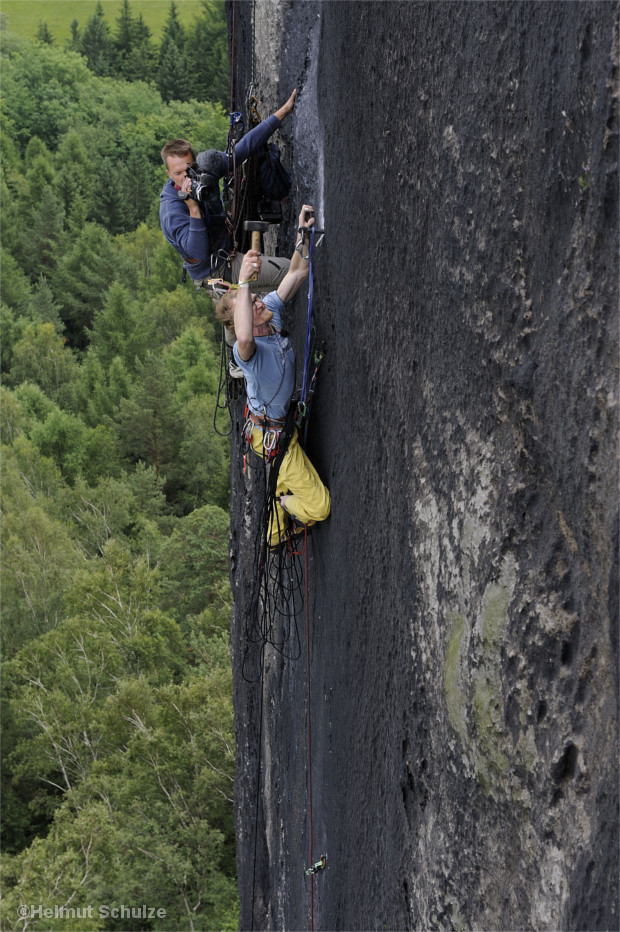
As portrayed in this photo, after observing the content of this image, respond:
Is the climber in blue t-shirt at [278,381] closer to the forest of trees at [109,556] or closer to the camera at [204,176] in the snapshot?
the camera at [204,176]

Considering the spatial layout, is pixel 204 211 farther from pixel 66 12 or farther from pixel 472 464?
pixel 66 12

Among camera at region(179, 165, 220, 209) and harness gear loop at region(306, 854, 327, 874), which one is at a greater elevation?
camera at region(179, 165, 220, 209)

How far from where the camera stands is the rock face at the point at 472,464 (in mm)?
2283

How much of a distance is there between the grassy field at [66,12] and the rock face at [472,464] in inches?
3469

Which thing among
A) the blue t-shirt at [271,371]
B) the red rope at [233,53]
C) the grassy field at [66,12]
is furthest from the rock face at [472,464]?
the grassy field at [66,12]

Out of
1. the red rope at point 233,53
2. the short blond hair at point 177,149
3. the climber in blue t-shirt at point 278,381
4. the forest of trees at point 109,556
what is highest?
the red rope at point 233,53

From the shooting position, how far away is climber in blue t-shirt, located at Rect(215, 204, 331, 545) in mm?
4645

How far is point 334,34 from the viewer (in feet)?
15.5

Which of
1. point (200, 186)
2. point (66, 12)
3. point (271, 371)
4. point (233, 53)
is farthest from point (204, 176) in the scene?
point (66, 12)

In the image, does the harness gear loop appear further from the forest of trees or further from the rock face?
the forest of trees

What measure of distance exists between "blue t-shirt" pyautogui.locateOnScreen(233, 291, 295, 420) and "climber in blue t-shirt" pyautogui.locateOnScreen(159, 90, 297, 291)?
39.1 inches

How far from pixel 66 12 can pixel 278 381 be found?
100056 millimetres

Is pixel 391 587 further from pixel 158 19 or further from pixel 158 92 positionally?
pixel 158 19

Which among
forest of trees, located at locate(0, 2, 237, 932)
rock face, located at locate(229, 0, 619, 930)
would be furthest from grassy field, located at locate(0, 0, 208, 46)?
rock face, located at locate(229, 0, 619, 930)
